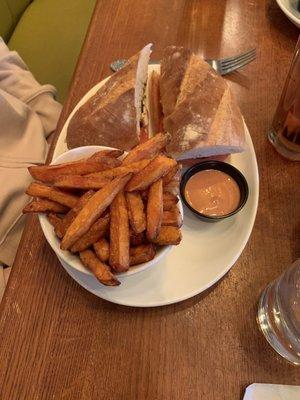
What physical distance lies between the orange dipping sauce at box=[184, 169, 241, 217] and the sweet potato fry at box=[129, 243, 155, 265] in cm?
22

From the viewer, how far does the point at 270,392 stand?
755 millimetres

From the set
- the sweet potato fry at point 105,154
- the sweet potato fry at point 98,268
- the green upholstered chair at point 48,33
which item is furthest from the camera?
the green upholstered chair at point 48,33

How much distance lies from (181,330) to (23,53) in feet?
4.67

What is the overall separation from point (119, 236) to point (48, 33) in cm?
140

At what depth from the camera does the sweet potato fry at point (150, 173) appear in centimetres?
76

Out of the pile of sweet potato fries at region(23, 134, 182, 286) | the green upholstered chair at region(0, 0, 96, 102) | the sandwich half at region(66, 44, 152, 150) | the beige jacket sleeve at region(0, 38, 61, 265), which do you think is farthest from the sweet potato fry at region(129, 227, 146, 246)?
the green upholstered chair at region(0, 0, 96, 102)

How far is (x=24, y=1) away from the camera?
1.89m

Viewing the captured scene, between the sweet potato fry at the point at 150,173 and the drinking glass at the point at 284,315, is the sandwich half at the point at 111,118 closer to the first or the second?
the sweet potato fry at the point at 150,173

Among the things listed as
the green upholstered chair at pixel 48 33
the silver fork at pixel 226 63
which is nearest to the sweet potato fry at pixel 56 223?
the silver fork at pixel 226 63

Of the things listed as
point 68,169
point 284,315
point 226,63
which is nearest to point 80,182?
point 68,169

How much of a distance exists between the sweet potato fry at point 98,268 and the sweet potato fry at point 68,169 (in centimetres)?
17

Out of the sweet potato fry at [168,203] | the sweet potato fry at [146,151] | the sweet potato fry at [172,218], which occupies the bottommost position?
the sweet potato fry at [172,218]

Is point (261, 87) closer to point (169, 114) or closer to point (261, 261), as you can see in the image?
point (169, 114)

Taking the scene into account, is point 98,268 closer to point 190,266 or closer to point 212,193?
point 190,266
